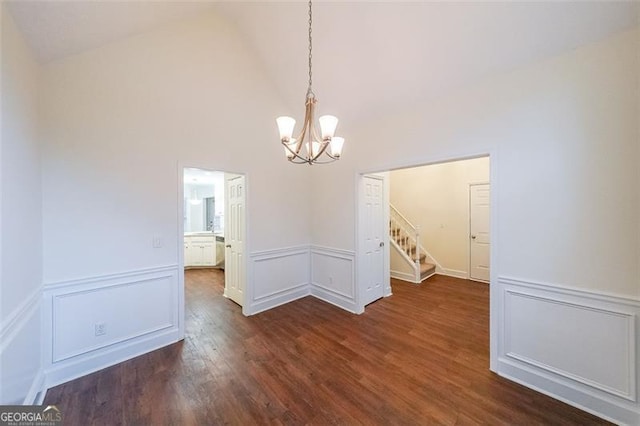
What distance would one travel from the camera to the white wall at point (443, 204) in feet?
17.3

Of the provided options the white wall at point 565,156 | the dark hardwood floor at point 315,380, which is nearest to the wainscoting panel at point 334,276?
the dark hardwood floor at point 315,380

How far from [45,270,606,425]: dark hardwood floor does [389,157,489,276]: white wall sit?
2.42m

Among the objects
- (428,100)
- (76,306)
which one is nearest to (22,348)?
(76,306)

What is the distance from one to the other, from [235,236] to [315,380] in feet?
8.05

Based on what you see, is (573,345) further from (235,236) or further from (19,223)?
(19,223)

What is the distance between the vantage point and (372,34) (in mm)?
2471

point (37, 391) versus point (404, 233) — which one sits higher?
point (404, 233)

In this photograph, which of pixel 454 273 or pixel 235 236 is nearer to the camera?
pixel 235 236

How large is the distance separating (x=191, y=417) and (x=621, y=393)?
10.5 ft

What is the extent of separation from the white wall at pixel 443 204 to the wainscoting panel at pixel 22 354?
646cm

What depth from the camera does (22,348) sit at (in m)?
1.61

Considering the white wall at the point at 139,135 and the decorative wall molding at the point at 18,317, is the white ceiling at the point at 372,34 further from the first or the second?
the decorative wall molding at the point at 18,317

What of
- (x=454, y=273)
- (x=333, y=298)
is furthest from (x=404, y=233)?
(x=333, y=298)

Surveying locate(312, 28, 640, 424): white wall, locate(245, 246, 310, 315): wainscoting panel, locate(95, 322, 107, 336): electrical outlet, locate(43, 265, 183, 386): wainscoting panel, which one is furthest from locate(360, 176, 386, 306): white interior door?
locate(95, 322, 107, 336): electrical outlet
